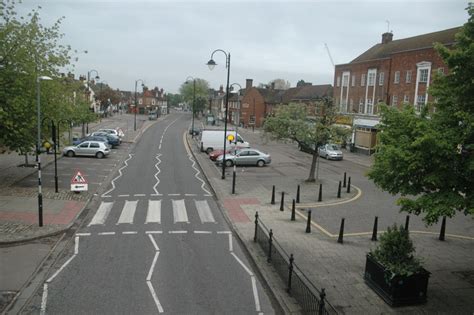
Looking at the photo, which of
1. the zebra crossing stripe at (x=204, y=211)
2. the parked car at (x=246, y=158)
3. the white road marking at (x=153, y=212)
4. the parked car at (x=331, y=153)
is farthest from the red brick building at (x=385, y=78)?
the white road marking at (x=153, y=212)

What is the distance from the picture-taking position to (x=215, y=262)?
13117 millimetres

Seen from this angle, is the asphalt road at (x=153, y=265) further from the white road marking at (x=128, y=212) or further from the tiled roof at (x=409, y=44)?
the tiled roof at (x=409, y=44)

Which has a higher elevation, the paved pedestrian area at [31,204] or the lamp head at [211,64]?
the lamp head at [211,64]

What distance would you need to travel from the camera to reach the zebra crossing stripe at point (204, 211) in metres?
18.2

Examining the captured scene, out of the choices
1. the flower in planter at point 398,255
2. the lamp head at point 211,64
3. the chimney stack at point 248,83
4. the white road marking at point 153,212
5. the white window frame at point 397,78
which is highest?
the chimney stack at point 248,83

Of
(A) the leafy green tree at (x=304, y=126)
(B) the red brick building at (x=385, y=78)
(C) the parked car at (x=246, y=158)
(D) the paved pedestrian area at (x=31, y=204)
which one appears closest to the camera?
(D) the paved pedestrian area at (x=31, y=204)

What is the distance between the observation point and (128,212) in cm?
1888

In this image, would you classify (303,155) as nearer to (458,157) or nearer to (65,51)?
(65,51)

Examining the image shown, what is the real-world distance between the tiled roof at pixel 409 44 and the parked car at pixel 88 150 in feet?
107

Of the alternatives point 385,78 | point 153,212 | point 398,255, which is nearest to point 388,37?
point 385,78

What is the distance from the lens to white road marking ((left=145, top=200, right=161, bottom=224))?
17.7 metres

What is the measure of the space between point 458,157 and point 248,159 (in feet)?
83.3

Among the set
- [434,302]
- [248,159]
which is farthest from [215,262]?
[248,159]

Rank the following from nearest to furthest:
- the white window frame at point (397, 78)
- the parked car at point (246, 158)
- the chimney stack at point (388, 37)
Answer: the parked car at point (246, 158), the white window frame at point (397, 78), the chimney stack at point (388, 37)
